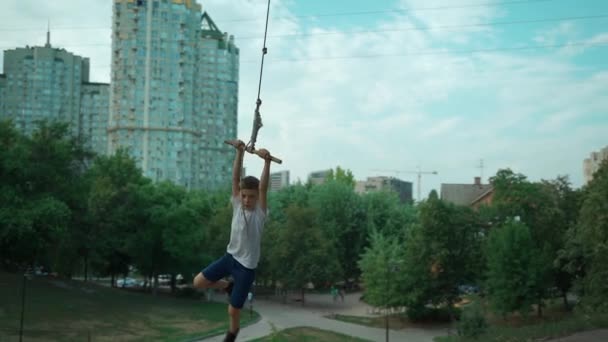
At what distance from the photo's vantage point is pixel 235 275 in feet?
21.3

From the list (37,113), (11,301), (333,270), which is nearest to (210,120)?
(37,113)

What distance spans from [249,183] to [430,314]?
46616 millimetres

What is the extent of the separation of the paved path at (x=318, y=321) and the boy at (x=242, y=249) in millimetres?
26318

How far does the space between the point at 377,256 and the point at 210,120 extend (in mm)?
70624

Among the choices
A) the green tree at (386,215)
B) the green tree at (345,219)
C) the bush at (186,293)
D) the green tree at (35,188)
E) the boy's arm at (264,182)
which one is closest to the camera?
the boy's arm at (264,182)

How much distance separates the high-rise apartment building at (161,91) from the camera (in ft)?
339

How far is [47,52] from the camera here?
414 ft

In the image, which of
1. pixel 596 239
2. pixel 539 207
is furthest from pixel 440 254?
pixel 596 239

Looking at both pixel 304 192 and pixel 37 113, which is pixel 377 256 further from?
pixel 37 113

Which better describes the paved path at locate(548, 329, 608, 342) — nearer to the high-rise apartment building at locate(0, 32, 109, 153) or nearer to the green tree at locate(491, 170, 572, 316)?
the green tree at locate(491, 170, 572, 316)

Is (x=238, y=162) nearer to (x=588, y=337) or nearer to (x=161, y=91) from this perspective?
(x=588, y=337)

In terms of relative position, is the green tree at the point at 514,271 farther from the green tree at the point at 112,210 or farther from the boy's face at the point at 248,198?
the boy's face at the point at 248,198

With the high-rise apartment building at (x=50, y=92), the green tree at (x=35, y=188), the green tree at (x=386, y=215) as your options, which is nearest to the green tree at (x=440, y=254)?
the green tree at (x=386, y=215)

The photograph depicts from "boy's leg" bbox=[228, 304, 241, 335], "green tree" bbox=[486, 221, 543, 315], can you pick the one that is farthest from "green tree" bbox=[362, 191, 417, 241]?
"boy's leg" bbox=[228, 304, 241, 335]
